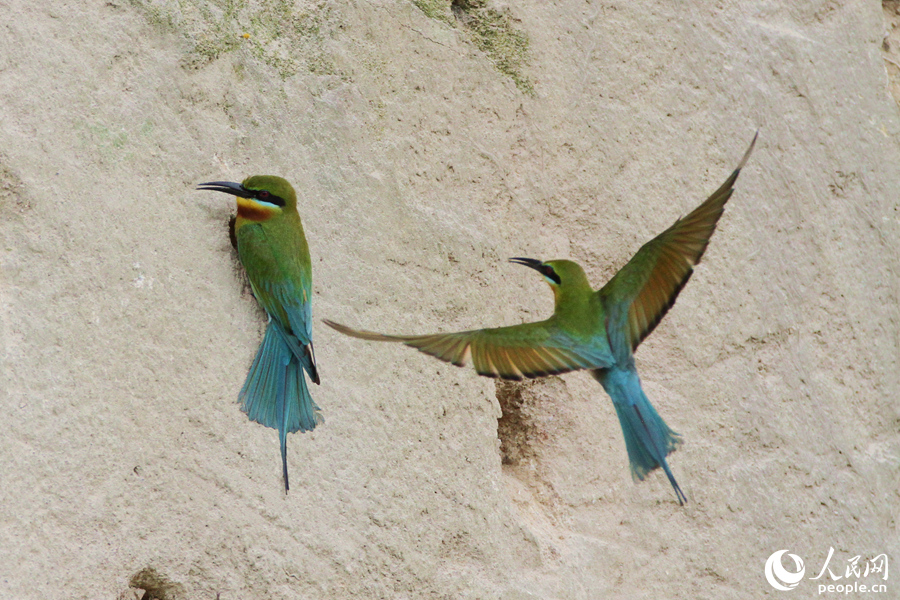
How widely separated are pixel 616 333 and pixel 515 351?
24cm

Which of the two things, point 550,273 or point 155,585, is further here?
point 550,273

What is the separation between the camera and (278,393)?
70.1 inches

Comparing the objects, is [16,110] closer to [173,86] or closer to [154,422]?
[173,86]

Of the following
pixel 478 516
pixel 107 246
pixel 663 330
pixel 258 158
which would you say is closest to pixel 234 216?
pixel 258 158

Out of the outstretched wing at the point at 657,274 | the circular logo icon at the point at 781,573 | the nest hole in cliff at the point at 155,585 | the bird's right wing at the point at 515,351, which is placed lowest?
the nest hole in cliff at the point at 155,585

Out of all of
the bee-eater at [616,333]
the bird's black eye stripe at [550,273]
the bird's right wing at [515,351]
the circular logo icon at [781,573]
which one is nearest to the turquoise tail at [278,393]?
the bird's right wing at [515,351]

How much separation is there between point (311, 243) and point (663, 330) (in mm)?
933

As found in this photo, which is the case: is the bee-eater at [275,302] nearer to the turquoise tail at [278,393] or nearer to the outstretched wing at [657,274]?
the turquoise tail at [278,393]

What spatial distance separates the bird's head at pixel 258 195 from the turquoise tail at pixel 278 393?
0.68 ft

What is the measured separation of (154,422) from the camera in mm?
1729

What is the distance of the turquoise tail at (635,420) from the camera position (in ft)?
Answer: 5.81

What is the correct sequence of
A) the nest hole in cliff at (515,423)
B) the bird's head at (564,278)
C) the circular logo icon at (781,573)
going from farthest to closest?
1. the circular logo icon at (781,573)
2. the nest hole in cliff at (515,423)
3. the bird's head at (564,278)
